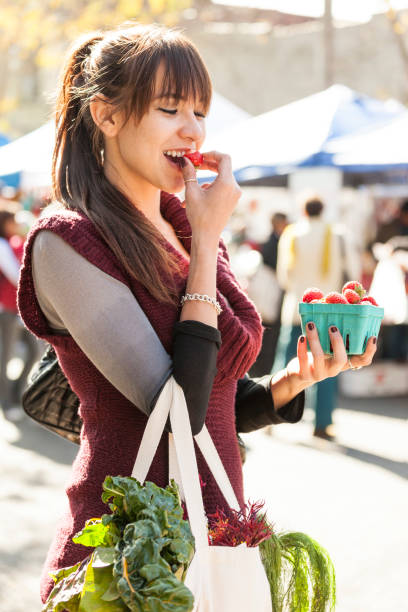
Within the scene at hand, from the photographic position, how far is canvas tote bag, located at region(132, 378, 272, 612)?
1.55 metres

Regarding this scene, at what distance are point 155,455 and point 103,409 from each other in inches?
5.6

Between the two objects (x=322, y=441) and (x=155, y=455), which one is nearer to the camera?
(x=155, y=455)

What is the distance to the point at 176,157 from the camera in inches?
74.4

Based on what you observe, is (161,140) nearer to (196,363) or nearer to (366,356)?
(196,363)

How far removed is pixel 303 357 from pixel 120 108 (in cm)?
66

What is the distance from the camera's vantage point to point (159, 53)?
1837mm

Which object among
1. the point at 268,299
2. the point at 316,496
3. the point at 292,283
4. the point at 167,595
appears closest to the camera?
the point at 167,595

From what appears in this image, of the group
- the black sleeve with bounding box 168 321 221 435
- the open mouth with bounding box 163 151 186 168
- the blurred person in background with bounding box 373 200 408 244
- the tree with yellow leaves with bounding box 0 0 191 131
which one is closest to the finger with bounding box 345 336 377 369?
the black sleeve with bounding box 168 321 221 435

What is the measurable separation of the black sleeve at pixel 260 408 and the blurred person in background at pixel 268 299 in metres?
5.79

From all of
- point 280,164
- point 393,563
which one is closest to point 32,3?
point 280,164

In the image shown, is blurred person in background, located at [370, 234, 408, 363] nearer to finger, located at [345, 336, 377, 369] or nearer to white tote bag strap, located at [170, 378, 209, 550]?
finger, located at [345, 336, 377, 369]

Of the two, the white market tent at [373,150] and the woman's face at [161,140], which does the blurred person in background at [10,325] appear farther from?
the woman's face at [161,140]

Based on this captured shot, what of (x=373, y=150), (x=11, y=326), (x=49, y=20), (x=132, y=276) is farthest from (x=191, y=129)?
(x=49, y=20)

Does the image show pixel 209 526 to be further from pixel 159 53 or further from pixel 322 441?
pixel 322 441
